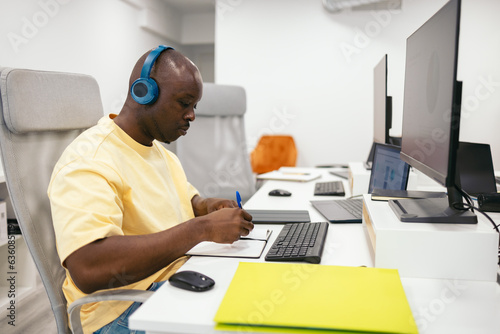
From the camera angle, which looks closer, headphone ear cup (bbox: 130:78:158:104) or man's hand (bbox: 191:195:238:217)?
headphone ear cup (bbox: 130:78:158:104)

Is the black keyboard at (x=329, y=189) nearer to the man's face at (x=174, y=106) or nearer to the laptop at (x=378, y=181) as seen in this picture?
the laptop at (x=378, y=181)

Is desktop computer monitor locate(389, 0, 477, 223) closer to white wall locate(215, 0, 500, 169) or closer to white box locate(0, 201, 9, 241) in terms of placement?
white box locate(0, 201, 9, 241)

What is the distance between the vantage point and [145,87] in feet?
3.64

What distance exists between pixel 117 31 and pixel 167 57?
13.0ft

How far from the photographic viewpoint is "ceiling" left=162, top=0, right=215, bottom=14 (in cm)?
590

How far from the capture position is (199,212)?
1544 mm

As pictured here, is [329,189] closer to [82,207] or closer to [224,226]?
[224,226]

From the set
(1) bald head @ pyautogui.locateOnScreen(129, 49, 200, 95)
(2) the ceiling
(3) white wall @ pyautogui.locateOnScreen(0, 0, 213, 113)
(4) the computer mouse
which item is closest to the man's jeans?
(1) bald head @ pyautogui.locateOnScreen(129, 49, 200, 95)

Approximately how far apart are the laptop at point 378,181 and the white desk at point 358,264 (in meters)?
0.35

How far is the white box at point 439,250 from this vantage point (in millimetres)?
912

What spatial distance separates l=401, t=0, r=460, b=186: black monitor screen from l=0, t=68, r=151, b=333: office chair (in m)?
0.75

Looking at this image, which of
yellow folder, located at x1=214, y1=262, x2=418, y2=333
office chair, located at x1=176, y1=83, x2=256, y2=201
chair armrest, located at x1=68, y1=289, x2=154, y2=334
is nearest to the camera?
yellow folder, located at x1=214, y1=262, x2=418, y2=333

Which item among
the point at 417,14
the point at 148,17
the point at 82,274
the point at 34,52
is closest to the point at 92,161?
the point at 82,274

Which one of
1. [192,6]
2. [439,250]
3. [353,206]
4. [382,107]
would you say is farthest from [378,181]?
[192,6]
